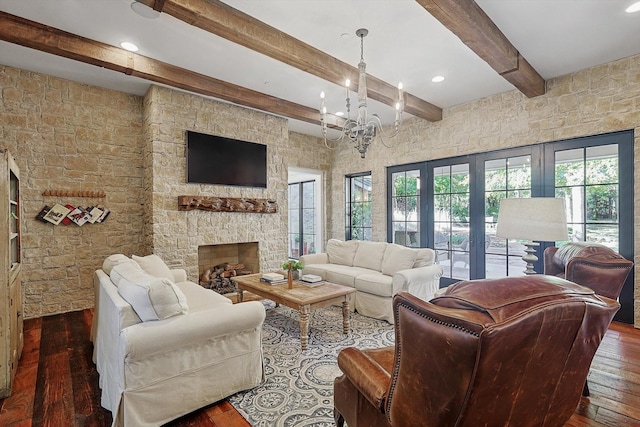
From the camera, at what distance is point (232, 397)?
84.3 inches

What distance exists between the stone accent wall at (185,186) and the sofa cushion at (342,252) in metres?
1.12

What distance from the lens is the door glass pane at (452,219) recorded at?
489cm

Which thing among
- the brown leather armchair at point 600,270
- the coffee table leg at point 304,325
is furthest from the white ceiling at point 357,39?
the coffee table leg at point 304,325

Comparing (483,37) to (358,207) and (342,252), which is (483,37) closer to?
(342,252)

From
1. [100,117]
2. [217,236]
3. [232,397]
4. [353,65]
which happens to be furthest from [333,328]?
[100,117]

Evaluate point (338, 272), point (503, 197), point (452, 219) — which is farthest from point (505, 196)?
point (338, 272)

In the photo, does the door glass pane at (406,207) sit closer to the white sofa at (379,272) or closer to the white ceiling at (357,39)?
the white sofa at (379,272)

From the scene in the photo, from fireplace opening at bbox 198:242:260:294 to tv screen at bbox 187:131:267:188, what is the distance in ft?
3.58

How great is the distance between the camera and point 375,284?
370cm

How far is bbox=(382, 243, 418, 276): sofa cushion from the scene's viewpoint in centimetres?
390

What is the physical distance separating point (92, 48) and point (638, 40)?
5433mm

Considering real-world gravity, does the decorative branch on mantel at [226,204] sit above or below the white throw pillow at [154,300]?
above

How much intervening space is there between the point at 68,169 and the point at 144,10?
2.46m

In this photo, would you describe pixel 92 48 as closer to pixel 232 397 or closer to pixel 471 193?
pixel 232 397
